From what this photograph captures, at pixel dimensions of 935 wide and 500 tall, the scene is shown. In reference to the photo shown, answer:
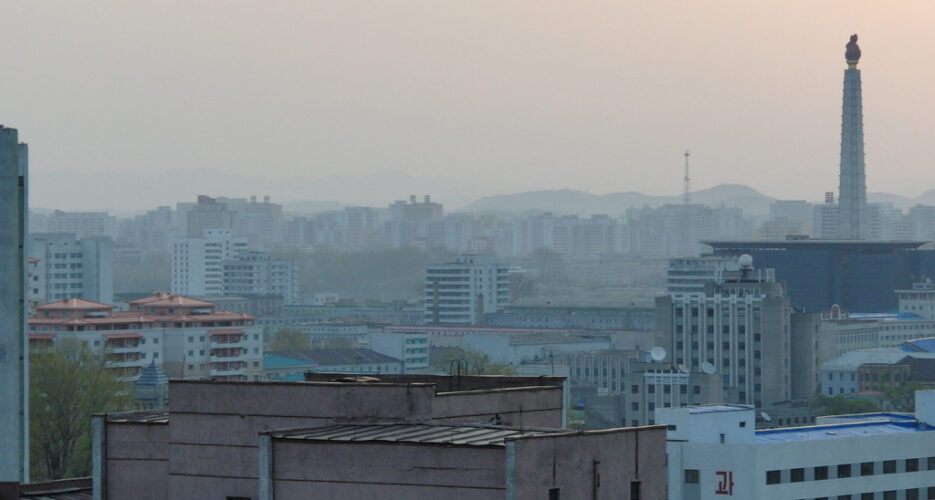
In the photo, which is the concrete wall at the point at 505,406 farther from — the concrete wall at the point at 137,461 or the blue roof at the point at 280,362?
the blue roof at the point at 280,362

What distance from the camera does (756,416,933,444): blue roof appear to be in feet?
182

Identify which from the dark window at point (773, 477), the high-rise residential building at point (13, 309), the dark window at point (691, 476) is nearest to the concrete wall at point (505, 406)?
the high-rise residential building at point (13, 309)

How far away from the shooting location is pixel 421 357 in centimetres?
14512

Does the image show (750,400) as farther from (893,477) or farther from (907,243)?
(907,243)

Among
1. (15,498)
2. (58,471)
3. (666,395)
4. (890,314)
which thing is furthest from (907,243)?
(15,498)

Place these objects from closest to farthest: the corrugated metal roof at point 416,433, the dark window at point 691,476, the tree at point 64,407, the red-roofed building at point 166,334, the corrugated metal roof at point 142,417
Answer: the corrugated metal roof at point 416,433
the corrugated metal roof at point 142,417
the dark window at point 691,476
the tree at point 64,407
the red-roofed building at point 166,334

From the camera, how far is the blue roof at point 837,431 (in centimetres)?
5550

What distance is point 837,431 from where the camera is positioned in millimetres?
56594

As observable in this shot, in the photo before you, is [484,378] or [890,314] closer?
[484,378]

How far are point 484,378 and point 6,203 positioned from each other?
55.6 ft

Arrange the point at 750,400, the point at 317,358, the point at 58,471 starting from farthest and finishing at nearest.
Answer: the point at 317,358 → the point at 750,400 → the point at 58,471

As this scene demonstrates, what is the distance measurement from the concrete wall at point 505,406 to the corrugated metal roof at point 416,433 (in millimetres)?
429

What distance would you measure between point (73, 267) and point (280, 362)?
54868 mm

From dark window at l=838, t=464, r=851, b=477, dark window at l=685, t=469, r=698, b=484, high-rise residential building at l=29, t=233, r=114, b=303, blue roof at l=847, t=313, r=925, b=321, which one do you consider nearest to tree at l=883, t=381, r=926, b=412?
dark window at l=838, t=464, r=851, b=477
